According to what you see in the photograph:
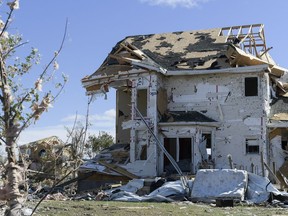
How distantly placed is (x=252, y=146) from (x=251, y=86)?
11.3 feet

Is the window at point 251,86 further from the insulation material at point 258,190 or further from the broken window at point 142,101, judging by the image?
the insulation material at point 258,190

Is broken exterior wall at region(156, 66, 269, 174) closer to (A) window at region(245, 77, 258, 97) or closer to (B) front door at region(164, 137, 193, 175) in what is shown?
(A) window at region(245, 77, 258, 97)

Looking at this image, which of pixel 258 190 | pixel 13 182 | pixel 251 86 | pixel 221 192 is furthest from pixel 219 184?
pixel 13 182

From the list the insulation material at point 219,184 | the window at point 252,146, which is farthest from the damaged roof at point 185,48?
the insulation material at point 219,184

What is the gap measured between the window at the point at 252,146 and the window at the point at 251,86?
264 centimetres

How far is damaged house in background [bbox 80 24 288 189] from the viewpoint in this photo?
2644 centimetres

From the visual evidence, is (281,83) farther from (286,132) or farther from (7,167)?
(7,167)

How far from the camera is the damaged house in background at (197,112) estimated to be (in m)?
26.4

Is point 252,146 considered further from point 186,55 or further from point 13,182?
point 13,182

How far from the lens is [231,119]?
88.8 ft

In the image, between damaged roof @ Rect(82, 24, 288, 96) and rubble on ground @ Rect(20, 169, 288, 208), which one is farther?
damaged roof @ Rect(82, 24, 288, 96)

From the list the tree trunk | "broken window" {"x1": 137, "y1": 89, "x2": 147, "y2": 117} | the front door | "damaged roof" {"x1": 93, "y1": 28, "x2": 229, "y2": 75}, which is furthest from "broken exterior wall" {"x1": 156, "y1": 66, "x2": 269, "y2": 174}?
the tree trunk

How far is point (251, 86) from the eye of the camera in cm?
2731

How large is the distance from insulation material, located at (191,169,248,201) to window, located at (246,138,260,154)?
26.0 feet
